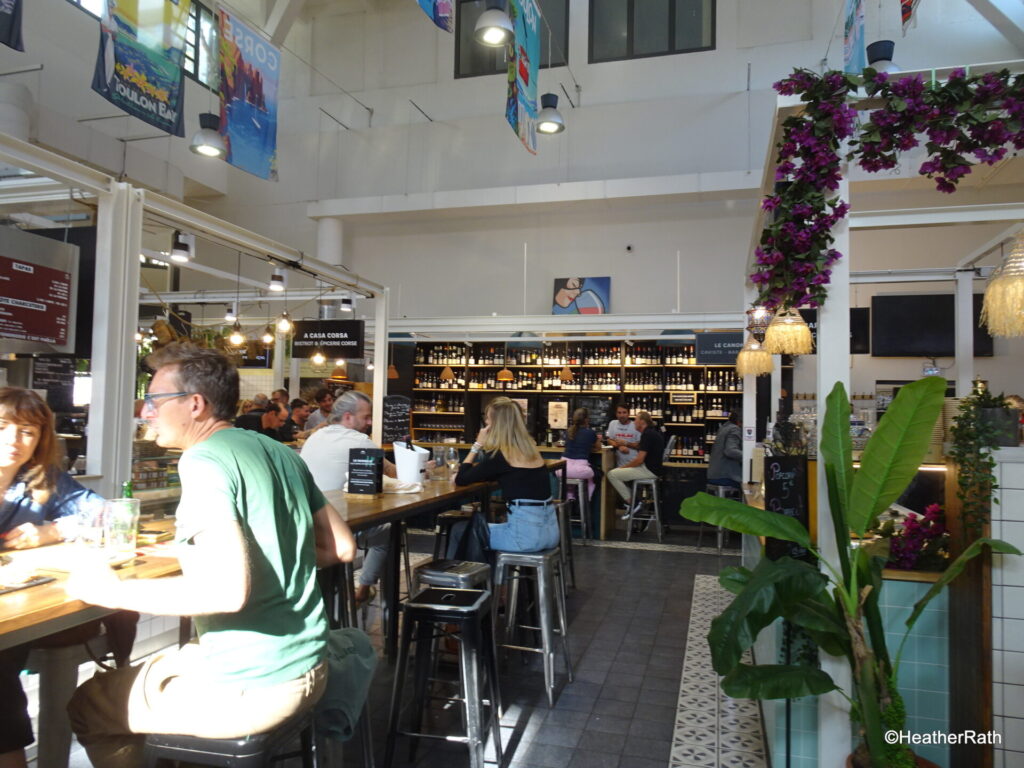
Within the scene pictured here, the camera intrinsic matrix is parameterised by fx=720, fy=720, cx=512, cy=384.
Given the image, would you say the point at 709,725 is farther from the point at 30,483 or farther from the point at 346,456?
the point at 30,483

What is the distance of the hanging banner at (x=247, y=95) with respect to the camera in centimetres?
604

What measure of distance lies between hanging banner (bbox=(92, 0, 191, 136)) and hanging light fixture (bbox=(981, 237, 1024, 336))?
5522 millimetres

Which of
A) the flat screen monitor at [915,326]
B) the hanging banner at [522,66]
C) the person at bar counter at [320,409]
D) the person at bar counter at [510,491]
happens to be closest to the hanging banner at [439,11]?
the hanging banner at [522,66]

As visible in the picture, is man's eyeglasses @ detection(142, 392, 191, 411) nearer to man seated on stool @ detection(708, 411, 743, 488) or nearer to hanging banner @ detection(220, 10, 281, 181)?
hanging banner @ detection(220, 10, 281, 181)

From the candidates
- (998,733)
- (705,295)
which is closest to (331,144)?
(705,295)

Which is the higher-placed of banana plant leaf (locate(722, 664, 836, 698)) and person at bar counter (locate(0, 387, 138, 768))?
person at bar counter (locate(0, 387, 138, 768))

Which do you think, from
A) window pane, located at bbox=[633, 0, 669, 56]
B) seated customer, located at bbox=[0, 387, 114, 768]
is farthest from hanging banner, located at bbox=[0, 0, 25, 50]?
window pane, located at bbox=[633, 0, 669, 56]

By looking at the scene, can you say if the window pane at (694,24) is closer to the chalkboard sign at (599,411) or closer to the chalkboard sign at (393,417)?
the chalkboard sign at (599,411)

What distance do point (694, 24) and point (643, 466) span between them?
7.51m

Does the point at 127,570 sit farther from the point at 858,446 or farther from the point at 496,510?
the point at 858,446

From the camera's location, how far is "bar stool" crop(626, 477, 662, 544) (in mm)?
8773

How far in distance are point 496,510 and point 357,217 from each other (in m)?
8.49

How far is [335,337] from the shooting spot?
7.44 meters

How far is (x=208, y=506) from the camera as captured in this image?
169cm
